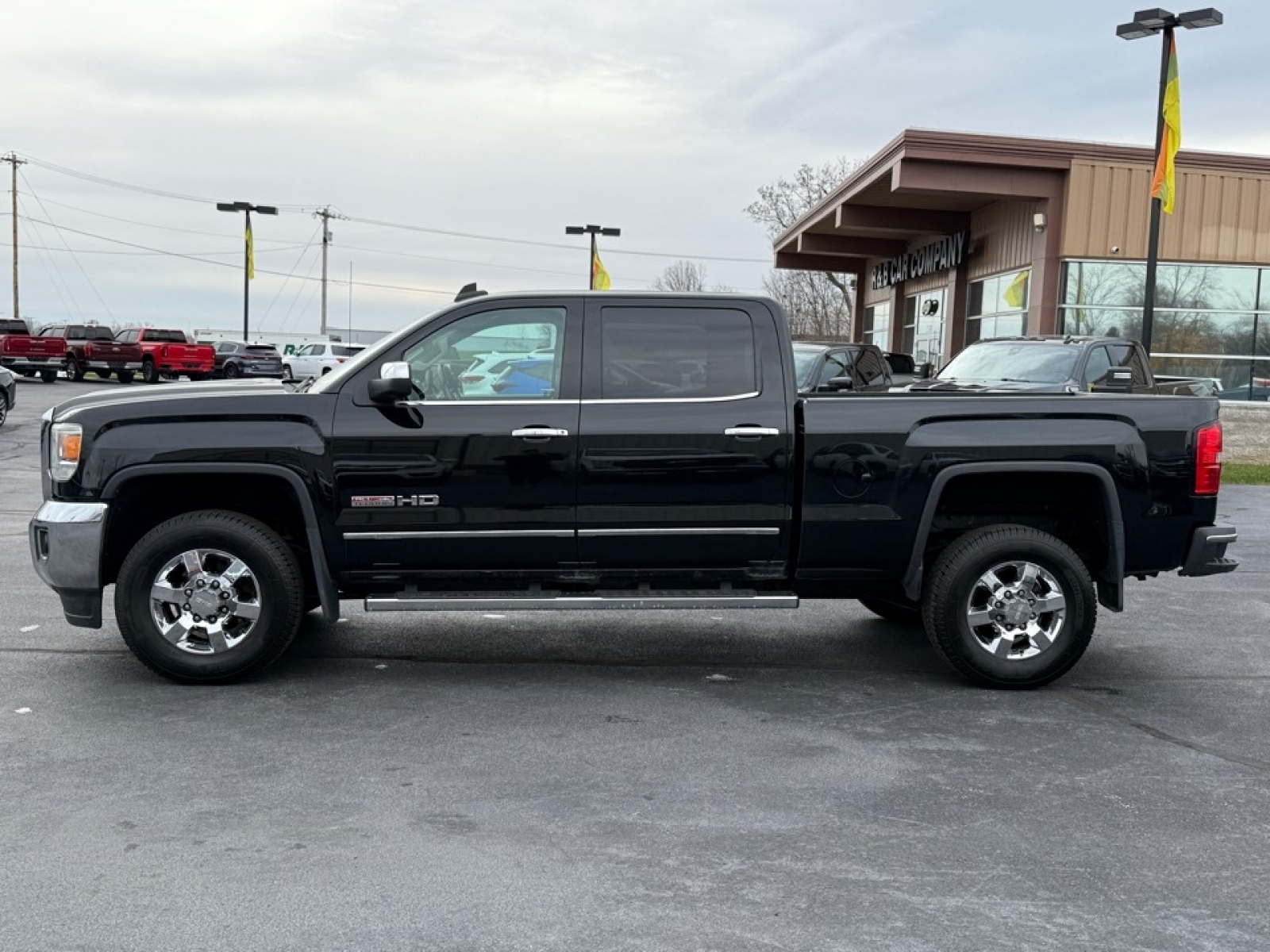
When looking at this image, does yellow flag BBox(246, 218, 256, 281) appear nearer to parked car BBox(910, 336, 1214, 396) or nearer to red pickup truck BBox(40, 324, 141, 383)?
red pickup truck BBox(40, 324, 141, 383)

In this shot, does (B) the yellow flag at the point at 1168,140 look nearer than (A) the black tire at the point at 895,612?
No

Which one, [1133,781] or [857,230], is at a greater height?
[857,230]

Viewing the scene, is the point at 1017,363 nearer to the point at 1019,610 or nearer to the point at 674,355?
the point at 1019,610

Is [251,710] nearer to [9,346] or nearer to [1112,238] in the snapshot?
[1112,238]

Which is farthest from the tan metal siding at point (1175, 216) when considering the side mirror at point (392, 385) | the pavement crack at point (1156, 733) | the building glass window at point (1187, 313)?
the side mirror at point (392, 385)

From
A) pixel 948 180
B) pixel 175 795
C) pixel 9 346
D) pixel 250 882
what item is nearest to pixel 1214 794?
pixel 250 882

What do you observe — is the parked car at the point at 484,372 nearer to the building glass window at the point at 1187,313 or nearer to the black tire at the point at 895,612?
the black tire at the point at 895,612

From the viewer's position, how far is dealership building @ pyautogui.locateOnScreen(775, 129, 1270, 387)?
22.1 metres

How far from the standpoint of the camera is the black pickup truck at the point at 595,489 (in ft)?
19.8

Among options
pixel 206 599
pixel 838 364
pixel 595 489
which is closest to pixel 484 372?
pixel 595 489

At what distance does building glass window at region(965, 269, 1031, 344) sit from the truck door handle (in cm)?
1777

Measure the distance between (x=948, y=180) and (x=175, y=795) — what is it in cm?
2012

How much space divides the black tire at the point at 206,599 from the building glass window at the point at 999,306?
1847 centimetres

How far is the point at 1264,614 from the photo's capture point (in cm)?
843
